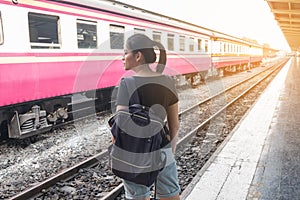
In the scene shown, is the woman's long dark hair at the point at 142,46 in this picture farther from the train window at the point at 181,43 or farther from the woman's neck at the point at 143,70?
the train window at the point at 181,43

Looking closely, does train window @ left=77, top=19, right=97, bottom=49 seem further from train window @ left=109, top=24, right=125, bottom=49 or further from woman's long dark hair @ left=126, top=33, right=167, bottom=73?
woman's long dark hair @ left=126, top=33, right=167, bottom=73

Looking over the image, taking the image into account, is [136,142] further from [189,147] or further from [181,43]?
[181,43]

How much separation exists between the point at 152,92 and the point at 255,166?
3.29 metres

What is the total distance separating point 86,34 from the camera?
25.6 ft

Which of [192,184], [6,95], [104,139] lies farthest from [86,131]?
[192,184]

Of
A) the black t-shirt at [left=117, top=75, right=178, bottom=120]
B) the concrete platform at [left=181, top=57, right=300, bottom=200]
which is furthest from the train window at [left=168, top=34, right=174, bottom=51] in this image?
the black t-shirt at [left=117, top=75, right=178, bottom=120]

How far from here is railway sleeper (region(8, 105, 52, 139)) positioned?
617 centimetres

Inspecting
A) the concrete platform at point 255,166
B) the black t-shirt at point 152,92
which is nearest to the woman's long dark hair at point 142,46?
the black t-shirt at point 152,92

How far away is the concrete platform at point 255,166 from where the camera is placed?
3.82m

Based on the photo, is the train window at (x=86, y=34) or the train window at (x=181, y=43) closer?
the train window at (x=86, y=34)

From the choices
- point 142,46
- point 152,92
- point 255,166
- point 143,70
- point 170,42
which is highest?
point 170,42

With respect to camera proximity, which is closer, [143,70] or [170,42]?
[143,70]

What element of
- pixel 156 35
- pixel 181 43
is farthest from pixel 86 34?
pixel 181 43

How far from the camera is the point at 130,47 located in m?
2.17
